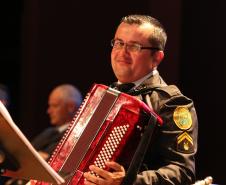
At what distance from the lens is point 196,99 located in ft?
17.5

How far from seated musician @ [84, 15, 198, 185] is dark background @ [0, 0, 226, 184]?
1853mm

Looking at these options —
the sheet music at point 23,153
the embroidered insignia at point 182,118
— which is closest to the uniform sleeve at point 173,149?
the embroidered insignia at point 182,118

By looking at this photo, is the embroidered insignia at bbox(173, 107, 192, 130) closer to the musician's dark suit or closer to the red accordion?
the musician's dark suit

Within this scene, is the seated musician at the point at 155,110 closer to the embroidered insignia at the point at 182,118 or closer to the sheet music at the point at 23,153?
the embroidered insignia at the point at 182,118

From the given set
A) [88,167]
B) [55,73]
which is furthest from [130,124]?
[55,73]

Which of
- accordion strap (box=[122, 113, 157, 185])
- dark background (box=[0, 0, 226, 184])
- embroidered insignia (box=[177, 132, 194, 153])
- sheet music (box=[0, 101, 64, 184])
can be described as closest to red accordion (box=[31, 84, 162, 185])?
accordion strap (box=[122, 113, 157, 185])

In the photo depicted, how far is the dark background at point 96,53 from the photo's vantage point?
17.1 feet

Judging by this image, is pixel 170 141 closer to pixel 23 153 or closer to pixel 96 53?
pixel 23 153

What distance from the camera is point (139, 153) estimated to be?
3055 millimetres

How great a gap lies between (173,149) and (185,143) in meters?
0.07

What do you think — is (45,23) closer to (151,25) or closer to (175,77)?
(175,77)

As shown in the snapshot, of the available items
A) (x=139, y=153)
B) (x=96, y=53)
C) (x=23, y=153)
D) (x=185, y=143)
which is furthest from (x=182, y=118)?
(x=96, y=53)

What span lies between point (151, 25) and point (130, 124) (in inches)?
24.3

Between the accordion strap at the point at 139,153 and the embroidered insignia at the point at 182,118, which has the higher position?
the embroidered insignia at the point at 182,118
